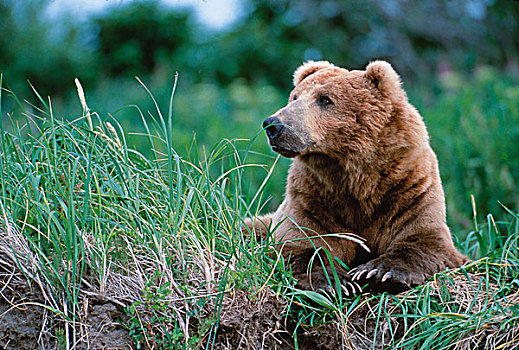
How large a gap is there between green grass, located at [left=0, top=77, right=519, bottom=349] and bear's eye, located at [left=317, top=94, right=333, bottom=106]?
0.65 meters

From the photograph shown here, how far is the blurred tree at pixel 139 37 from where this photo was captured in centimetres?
1234

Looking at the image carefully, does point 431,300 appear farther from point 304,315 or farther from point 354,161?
point 354,161

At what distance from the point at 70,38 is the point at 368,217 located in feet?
35.2

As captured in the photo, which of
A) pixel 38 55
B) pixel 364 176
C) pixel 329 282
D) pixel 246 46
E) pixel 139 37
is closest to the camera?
pixel 329 282

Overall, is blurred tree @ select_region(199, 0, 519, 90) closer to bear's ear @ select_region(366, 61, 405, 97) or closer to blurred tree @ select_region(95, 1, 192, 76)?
blurred tree @ select_region(95, 1, 192, 76)

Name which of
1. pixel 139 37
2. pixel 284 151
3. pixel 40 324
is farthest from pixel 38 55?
pixel 40 324

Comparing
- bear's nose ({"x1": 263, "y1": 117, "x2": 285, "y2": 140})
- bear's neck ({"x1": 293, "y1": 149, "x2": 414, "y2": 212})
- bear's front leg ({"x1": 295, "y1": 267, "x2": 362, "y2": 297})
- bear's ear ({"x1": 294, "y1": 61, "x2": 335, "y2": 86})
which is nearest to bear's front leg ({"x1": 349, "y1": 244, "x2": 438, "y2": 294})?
bear's front leg ({"x1": 295, "y1": 267, "x2": 362, "y2": 297})

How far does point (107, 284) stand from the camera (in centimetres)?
251

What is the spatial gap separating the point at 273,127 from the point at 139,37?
10.3 meters

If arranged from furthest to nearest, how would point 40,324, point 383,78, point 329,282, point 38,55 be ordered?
1. point 38,55
2. point 383,78
3. point 329,282
4. point 40,324

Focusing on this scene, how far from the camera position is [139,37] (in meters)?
12.7

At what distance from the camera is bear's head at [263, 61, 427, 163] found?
3.10 m

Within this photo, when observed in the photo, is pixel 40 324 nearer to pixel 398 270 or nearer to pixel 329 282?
pixel 329 282

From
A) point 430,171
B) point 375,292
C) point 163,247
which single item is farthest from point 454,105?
point 163,247
